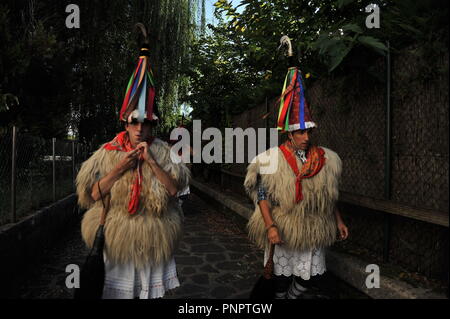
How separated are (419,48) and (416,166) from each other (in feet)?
3.36

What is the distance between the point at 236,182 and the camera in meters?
8.84

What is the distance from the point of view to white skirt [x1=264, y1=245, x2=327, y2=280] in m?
2.87

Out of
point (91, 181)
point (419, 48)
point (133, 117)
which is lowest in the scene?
point (91, 181)

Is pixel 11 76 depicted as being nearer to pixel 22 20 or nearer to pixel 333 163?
pixel 22 20

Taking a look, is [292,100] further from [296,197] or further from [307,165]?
[296,197]

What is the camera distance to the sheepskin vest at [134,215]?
237 cm

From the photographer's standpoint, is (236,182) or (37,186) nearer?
(37,186)

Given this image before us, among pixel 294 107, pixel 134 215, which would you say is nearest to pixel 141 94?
pixel 134 215

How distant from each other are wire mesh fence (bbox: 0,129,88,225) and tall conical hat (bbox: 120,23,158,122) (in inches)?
109

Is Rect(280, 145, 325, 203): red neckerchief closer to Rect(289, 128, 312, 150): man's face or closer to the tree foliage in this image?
Rect(289, 128, 312, 150): man's face

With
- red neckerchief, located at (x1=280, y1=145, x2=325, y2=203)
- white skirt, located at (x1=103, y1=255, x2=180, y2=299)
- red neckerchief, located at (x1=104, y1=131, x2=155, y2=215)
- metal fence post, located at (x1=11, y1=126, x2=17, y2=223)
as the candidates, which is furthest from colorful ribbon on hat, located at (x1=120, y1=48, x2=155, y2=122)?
metal fence post, located at (x1=11, y1=126, x2=17, y2=223)

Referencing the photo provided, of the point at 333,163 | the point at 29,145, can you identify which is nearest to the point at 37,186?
the point at 29,145

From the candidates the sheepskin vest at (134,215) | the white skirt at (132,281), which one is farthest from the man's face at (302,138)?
the white skirt at (132,281)

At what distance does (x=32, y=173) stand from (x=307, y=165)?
5035 millimetres
